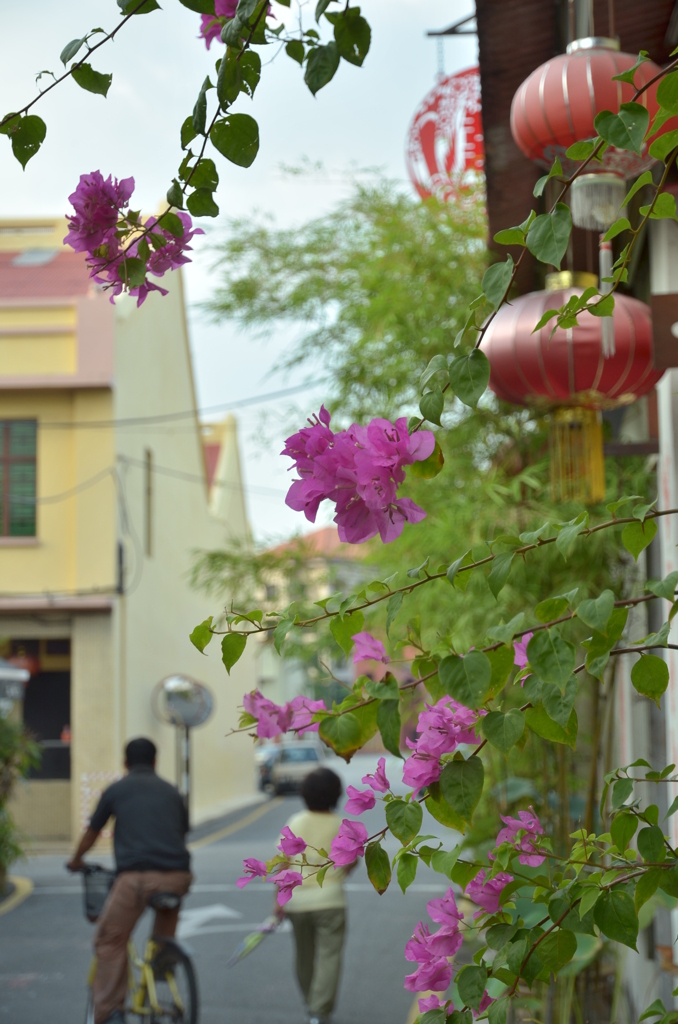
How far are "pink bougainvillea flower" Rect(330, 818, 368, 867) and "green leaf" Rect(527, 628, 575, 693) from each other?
1.09 ft

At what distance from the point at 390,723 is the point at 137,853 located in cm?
468

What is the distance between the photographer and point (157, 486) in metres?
19.5

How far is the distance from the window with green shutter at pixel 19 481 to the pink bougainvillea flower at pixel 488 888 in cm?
1523

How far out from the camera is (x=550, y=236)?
1.26 m

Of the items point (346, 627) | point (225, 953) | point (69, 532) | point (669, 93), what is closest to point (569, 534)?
point (346, 627)

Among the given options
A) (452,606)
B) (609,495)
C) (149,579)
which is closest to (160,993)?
(452,606)

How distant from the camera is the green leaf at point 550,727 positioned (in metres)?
1.27

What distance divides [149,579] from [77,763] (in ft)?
12.0

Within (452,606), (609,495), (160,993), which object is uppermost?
(609,495)

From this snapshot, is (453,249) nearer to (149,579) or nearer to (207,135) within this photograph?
(207,135)

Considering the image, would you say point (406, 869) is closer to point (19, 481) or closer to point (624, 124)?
point (624, 124)

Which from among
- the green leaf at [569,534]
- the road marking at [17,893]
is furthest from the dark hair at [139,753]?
the road marking at [17,893]

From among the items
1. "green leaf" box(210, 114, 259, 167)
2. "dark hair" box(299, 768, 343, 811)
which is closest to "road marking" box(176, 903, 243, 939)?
"dark hair" box(299, 768, 343, 811)

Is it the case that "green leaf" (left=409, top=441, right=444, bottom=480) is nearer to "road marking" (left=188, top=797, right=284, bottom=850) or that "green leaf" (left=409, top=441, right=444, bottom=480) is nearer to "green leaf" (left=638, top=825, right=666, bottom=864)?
"green leaf" (left=638, top=825, right=666, bottom=864)
